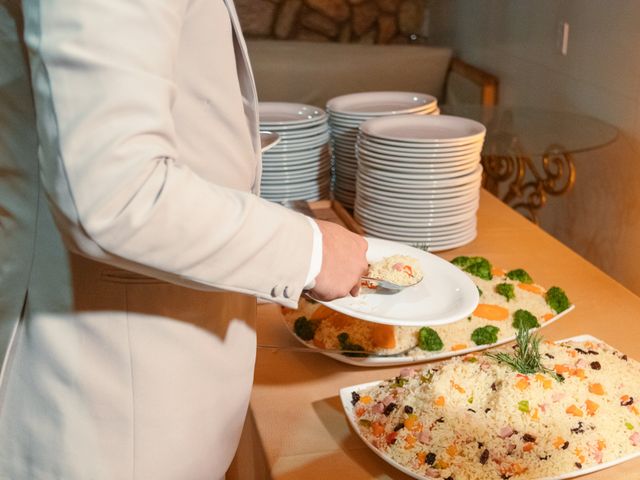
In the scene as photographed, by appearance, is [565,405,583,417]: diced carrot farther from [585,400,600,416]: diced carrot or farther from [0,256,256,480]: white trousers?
[0,256,256,480]: white trousers

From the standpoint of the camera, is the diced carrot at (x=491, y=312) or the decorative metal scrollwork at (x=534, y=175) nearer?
the diced carrot at (x=491, y=312)

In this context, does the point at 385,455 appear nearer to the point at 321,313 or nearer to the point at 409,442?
the point at 409,442

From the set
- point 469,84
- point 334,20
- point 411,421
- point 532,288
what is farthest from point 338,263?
point 334,20

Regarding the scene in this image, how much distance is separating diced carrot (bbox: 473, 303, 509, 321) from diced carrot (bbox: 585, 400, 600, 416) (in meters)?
0.30

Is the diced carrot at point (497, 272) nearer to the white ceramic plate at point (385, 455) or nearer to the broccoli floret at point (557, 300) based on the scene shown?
the broccoli floret at point (557, 300)

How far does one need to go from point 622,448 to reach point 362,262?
36cm

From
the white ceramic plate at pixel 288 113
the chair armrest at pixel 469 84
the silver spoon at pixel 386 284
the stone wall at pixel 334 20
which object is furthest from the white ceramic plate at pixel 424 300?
the stone wall at pixel 334 20

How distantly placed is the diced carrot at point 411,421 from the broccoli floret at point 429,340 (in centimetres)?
21

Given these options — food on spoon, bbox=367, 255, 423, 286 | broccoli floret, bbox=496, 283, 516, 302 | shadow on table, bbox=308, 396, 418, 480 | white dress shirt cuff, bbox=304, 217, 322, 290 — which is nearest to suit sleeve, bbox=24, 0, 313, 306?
white dress shirt cuff, bbox=304, 217, 322, 290

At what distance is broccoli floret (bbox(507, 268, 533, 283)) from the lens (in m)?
1.37

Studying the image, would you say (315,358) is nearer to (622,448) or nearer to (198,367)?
(198,367)

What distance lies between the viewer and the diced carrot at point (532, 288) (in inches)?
52.4

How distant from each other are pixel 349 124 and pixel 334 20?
2020mm

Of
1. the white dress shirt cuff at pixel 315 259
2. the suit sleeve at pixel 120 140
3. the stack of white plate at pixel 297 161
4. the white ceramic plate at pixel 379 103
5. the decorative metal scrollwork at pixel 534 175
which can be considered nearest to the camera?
the suit sleeve at pixel 120 140
